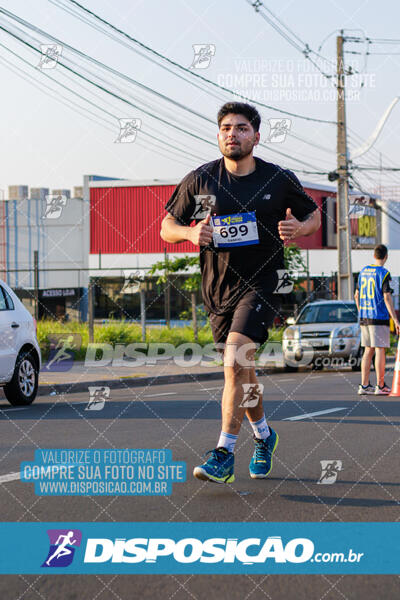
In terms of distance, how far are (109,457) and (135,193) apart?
42243 mm

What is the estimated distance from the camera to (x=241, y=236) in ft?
18.3

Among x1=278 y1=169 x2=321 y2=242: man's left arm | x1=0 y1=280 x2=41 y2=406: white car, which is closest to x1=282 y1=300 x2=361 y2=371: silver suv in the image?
x1=0 y1=280 x2=41 y2=406: white car

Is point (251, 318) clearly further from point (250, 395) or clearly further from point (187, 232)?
point (187, 232)

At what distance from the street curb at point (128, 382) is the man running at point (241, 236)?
8347 mm

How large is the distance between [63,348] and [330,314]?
19.8ft

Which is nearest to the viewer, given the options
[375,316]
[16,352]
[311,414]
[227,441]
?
[227,441]

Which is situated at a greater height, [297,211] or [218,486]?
[297,211]

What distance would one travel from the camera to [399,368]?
11766 mm

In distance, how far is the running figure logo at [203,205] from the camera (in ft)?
18.6

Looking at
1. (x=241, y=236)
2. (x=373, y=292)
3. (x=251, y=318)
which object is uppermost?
(x=241, y=236)

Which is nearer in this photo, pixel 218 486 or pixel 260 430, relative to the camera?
pixel 218 486

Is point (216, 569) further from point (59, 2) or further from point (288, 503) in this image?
point (59, 2)

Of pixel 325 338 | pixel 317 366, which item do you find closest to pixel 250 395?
pixel 325 338

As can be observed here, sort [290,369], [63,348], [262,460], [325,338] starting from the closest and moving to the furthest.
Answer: [262,460] < [325,338] < [290,369] < [63,348]
